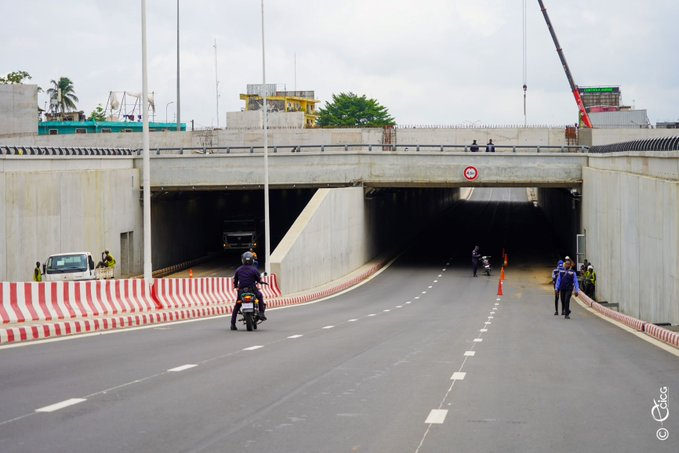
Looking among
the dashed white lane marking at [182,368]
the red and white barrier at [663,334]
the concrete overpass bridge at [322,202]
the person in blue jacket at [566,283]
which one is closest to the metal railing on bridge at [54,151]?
the concrete overpass bridge at [322,202]

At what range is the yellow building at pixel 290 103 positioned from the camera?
423ft

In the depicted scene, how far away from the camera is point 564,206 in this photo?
73000 mm

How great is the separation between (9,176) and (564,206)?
44906 millimetres

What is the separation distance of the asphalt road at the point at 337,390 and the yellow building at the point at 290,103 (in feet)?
326

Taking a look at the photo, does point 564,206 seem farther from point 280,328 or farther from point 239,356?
point 239,356

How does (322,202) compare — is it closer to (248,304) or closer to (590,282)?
(590,282)

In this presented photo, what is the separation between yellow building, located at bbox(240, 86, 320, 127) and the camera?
128875mm

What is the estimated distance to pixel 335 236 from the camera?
5159 centimetres

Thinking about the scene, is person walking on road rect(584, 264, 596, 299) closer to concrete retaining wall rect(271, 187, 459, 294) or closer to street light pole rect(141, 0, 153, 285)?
concrete retaining wall rect(271, 187, 459, 294)

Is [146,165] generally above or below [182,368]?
above

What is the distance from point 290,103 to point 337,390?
13965 centimetres

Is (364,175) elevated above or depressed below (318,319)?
above

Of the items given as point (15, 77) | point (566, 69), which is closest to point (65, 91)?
point (15, 77)

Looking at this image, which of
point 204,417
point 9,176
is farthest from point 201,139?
point 204,417
